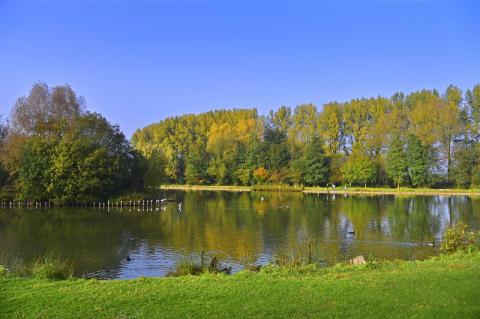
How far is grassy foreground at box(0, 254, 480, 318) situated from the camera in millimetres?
6980

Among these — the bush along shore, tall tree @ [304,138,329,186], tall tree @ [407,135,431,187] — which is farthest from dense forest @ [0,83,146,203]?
tall tree @ [407,135,431,187]

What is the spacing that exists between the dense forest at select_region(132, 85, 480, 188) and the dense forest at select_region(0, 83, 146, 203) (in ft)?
12.5

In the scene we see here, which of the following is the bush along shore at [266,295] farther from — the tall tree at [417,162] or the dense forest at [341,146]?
the tall tree at [417,162]

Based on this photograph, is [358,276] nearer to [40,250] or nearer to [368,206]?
[40,250]

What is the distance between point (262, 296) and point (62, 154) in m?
36.3

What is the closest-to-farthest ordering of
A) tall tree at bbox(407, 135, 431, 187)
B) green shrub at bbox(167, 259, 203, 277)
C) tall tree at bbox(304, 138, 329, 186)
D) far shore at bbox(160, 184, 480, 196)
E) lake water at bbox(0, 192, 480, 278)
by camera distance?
green shrub at bbox(167, 259, 203, 277) → lake water at bbox(0, 192, 480, 278) → far shore at bbox(160, 184, 480, 196) → tall tree at bbox(407, 135, 431, 187) → tall tree at bbox(304, 138, 329, 186)

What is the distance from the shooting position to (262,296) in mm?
7953

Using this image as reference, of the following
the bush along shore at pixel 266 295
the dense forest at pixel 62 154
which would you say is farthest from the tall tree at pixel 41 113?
the bush along shore at pixel 266 295

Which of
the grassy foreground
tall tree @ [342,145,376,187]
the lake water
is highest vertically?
tall tree @ [342,145,376,187]

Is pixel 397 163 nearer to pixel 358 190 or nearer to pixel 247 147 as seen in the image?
pixel 358 190

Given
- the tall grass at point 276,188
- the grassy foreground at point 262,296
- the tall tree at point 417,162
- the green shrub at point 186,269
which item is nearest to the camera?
the grassy foreground at point 262,296

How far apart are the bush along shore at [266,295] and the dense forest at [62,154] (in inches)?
1231

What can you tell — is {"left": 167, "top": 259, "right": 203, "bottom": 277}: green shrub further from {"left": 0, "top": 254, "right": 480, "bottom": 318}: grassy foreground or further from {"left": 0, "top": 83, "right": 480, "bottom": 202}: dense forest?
{"left": 0, "top": 83, "right": 480, "bottom": 202}: dense forest

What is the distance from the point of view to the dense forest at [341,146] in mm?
58750
